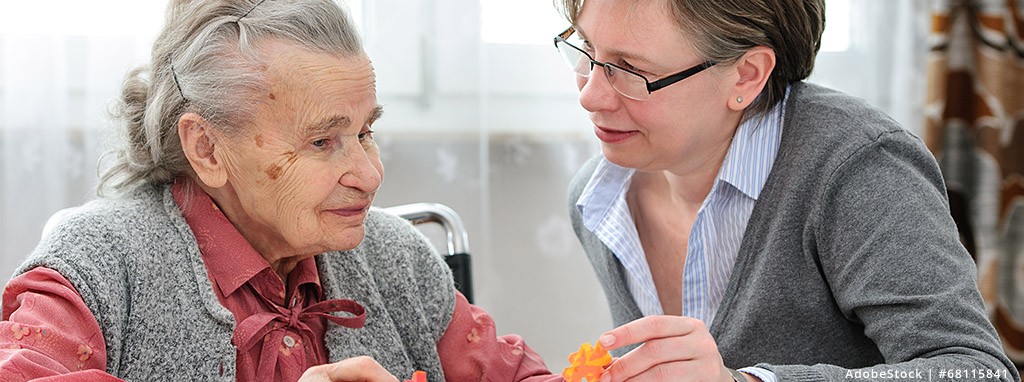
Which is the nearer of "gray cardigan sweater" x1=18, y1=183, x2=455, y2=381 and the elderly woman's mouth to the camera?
"gray cardigan sweater" x1=18, y1=183, x2=455, y2=381

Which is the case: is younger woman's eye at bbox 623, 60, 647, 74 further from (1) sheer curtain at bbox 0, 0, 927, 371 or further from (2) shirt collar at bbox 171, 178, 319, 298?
(1) sheer curtain at bbox 0, 0, 927, 371

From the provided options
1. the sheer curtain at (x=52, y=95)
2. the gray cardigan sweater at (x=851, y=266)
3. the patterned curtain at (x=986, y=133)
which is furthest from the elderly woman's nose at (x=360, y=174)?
the patterned curtain at (x=986, y=133)

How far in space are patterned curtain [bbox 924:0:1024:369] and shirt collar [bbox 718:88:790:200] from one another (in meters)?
1.35

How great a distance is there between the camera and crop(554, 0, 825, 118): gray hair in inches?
57.7

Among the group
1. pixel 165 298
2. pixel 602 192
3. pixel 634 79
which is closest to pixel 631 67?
pixel 634 79

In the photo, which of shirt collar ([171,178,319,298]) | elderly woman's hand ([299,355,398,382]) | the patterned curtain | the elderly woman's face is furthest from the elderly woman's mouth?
the patterned curtain

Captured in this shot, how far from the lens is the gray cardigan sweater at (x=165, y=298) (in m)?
1.12

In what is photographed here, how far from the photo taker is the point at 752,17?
1.48 m

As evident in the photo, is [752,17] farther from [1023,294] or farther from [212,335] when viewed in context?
[1023,294]

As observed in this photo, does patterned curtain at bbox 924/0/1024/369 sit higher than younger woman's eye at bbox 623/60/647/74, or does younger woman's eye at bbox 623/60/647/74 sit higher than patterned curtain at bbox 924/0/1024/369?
younger woman's eye at bbox 623/60/647/74

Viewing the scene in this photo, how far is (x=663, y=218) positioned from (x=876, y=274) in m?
0.46

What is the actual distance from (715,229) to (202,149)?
74 cm

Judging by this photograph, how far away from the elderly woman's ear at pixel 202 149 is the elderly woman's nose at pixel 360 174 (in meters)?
0.15

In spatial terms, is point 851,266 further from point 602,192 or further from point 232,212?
point 232,212
